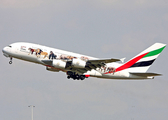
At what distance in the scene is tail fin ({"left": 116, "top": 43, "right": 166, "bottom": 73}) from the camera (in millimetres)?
61688

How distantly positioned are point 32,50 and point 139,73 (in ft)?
62.8

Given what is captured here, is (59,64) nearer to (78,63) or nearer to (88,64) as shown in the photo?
(78,63)

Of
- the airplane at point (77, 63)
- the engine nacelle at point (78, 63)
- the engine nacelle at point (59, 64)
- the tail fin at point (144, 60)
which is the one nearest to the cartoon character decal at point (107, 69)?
the airplane at point (77, 63)

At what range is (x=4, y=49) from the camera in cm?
5788

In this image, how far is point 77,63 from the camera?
5656 centimetres

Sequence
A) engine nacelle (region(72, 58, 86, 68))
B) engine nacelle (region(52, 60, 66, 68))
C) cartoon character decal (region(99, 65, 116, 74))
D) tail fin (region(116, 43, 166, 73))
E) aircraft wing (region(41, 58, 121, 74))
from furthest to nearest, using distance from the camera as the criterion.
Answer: tail fin (region(116, 43, 166, 73)) → cartoon character decal (region(99, 65, 116, 74)) → engine nacelle (region(72, 58, 86, 68)) → engine nacelle (region(52, 60, 66, 68)) → aircraft wing (region(41, 58, 121, 74))

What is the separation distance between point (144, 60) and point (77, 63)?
14.3 m

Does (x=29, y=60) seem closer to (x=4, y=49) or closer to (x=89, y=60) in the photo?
(x=4, y=49)

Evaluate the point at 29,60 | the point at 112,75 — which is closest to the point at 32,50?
the point at 29,60

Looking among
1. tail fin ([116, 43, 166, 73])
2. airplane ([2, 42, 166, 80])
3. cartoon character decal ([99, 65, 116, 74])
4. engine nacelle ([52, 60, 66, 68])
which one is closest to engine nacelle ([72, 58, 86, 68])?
airplane ([2, 42, 166, 80])

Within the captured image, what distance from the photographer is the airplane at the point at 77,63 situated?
56188 mm

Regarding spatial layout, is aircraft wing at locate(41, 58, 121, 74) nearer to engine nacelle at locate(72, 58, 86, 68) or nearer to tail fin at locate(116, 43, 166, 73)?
engine nacelle at locate(72, 58, 86, 68)

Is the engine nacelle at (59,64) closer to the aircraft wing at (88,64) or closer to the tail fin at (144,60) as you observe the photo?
the aircraft wing at (88,64)

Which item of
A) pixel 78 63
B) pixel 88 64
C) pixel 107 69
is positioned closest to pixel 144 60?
pixel 107 69
